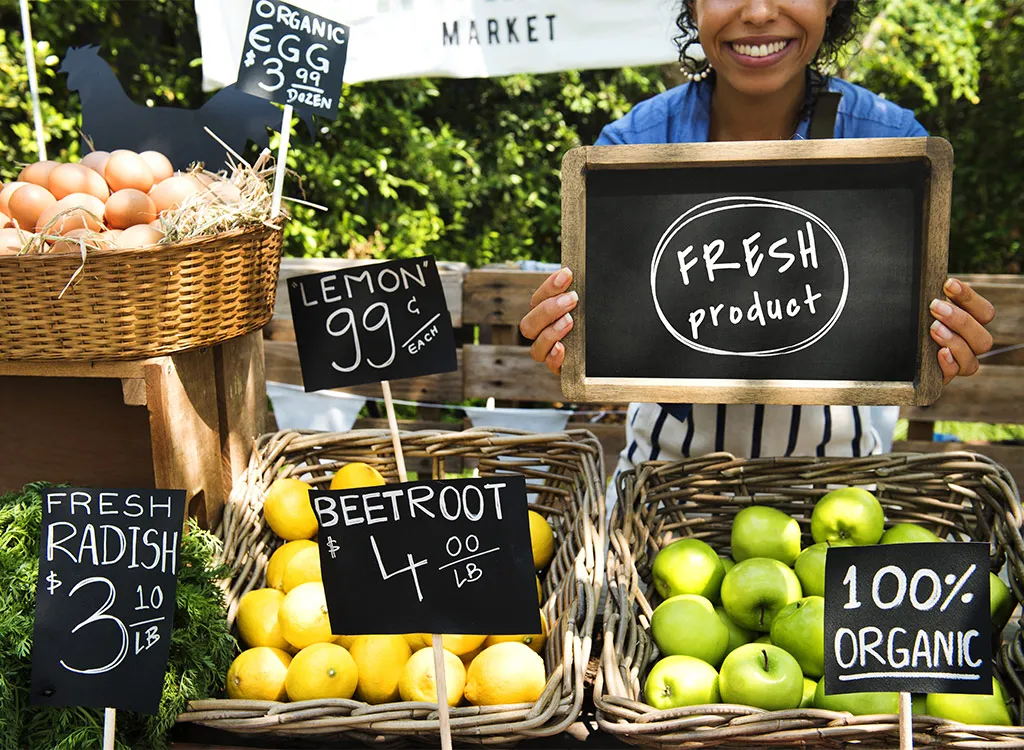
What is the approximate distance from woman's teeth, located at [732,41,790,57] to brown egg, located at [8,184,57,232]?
4.01 ft

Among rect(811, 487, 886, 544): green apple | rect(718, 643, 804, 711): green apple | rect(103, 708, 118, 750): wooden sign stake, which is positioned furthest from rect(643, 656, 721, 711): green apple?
rect(103, 708, 118, 750): wooden sign stake

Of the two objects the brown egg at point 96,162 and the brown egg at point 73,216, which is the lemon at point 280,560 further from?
the brown egg at point 96,162

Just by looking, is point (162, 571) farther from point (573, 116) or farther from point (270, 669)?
point (573, 116)

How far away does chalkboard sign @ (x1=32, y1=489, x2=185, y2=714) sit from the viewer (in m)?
1.11

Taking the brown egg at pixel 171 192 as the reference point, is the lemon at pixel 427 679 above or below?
below

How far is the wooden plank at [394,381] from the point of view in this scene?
9.91 feet

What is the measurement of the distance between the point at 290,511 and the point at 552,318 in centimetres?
61

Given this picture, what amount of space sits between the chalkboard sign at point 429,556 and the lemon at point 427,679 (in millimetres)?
154

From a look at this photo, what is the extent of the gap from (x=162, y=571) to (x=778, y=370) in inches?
36.4

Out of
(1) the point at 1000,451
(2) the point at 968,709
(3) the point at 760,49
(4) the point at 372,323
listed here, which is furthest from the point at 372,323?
(1) the point at 1000,451

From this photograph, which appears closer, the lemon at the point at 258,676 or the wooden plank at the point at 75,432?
the lemon at the point at 258,676

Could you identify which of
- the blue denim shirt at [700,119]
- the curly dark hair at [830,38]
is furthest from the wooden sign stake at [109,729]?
the curly dark hair at [830,38]

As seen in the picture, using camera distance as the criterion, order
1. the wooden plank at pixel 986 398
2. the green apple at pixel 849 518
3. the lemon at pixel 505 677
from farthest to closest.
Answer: the wooden plank at pixel 986 398, the green apple at pixel 849 518, the lemon at pixel 505 677

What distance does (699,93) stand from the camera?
6.27ft
